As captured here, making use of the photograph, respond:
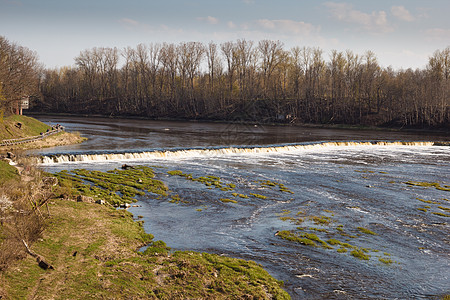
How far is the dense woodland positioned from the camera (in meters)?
96.6

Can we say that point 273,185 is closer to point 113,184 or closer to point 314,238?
point 314,238

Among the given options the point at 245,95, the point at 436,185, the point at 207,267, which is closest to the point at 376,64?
the point at 245,95

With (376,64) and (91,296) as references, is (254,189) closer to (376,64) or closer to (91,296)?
(91,296)

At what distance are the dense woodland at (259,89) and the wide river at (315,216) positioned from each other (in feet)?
187

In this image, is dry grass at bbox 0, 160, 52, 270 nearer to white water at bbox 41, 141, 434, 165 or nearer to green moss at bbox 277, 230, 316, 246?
green moss at bbox 277, 230, 316, 246

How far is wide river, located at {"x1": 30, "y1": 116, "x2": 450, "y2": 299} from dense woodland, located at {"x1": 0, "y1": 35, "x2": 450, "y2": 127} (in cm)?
5704

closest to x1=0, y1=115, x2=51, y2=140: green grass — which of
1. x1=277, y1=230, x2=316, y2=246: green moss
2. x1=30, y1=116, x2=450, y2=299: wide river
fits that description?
x1=30, y1=116, x2=450, y2=299: wide river

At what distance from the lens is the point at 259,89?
123438mm

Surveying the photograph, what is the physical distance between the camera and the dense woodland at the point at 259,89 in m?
96.6

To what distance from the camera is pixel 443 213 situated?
2320 cm

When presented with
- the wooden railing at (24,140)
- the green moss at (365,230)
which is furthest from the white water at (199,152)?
the green moss at (365,230)

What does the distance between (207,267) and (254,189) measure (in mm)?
15385

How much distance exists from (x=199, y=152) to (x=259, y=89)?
81535mm

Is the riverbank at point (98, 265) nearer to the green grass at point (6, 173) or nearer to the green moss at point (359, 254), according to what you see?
the green grass at point (6, 173)
